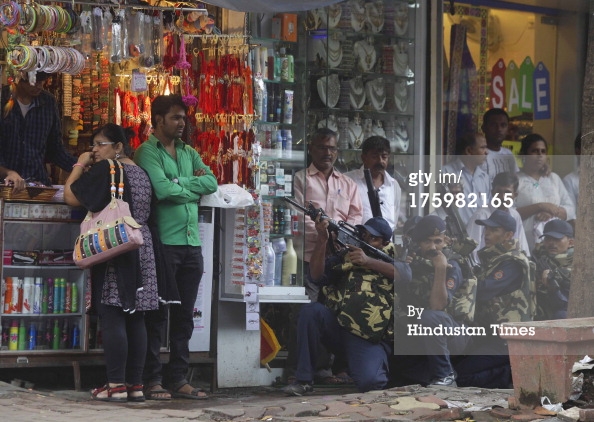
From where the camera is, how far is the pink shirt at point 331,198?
1008 cm

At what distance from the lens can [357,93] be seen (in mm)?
11281

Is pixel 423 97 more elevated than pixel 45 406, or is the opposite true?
pixel 423 97

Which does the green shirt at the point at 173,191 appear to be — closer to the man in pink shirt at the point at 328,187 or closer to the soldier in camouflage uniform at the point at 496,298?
the man in pink shirt at the point at 328,187

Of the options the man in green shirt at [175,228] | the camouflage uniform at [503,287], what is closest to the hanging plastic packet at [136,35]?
the man in green shirt at [175,228]

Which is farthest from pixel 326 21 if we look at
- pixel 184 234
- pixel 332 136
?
pixel 184 234

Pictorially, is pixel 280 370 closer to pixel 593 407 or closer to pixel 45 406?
pixel 45 406

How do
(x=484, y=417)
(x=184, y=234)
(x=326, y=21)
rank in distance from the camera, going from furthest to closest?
(x=326, y=21) → (x=184, y=234) → (x=484, y=417)

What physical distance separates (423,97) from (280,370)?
3.01m

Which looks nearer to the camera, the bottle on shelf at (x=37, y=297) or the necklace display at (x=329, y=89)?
the bottle on shelf at (x=37, y=297)

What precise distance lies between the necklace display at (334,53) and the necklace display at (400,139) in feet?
2.71

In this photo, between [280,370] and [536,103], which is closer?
[280,370]

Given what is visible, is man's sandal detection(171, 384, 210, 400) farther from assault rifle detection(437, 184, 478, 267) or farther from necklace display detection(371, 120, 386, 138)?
necklace display detection(371, 120, 386, 138)

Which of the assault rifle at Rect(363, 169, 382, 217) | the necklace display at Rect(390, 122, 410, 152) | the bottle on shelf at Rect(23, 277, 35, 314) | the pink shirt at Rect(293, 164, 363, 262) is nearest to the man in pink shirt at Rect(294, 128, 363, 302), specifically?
the pink shirt at Rect(293, 164, 363, 262)

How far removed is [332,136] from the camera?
1031 cm
